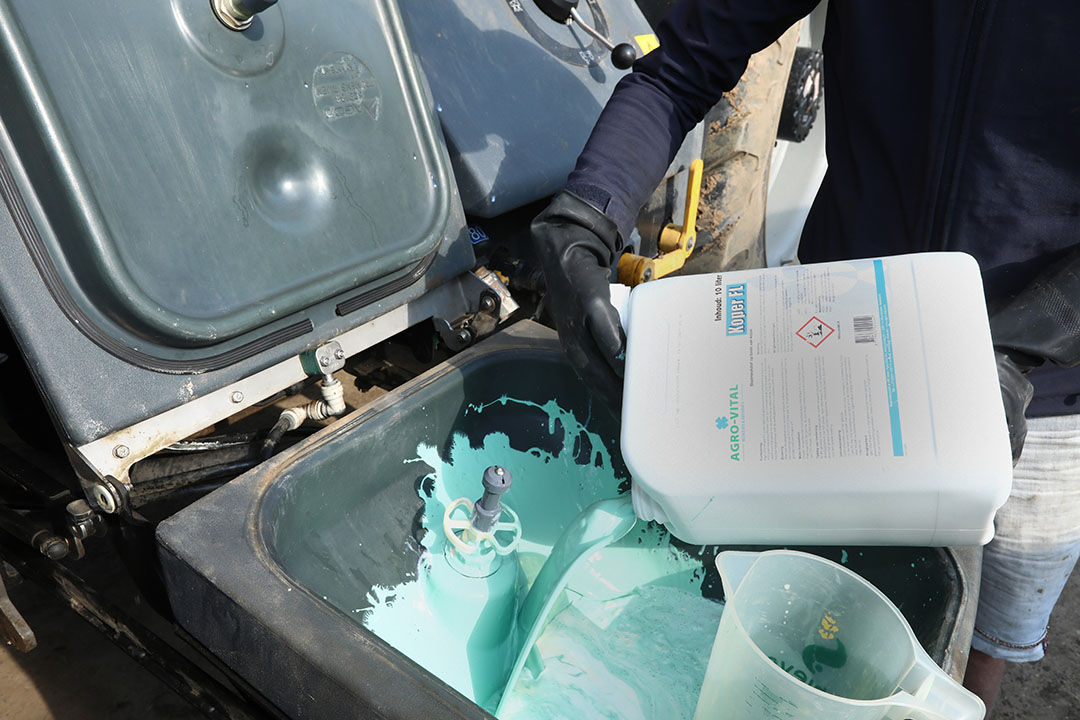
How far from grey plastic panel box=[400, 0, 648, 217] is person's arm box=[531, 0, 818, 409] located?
0.55ft

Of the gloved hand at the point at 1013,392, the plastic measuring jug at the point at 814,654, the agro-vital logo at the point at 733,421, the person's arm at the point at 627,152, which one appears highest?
the person's arm at the point at 627,152

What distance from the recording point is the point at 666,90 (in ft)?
3.33

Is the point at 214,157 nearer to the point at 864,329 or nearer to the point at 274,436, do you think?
the point at 274,436

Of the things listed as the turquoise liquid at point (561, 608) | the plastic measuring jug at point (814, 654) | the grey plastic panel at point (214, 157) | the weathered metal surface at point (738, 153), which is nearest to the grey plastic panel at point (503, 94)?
the grey plastic panel at point (214, 157)

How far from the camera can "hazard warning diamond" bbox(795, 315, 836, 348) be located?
750 mm

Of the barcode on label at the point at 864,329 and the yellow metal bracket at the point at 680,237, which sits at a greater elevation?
the barcode on label at the point at 864,329

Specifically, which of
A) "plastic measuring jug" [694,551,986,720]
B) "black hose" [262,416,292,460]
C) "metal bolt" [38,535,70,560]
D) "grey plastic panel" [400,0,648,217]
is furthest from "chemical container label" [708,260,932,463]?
"metal bolt" [38,535,70,560]

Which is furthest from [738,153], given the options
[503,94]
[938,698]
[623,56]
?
[938,698]

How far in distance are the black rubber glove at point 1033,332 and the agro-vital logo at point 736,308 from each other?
0.73ft

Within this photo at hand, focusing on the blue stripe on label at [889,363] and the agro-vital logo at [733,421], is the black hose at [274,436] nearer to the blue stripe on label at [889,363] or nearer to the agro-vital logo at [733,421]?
the agro-vital logo at [733,421]

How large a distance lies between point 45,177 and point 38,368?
0.57 feet

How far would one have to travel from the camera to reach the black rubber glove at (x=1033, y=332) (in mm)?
749

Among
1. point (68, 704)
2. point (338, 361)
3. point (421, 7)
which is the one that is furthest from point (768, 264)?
point (68, 704)

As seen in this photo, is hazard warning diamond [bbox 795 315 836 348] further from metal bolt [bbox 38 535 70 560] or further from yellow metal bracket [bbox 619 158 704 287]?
metal bolt [bbox 38 535 70 560]
